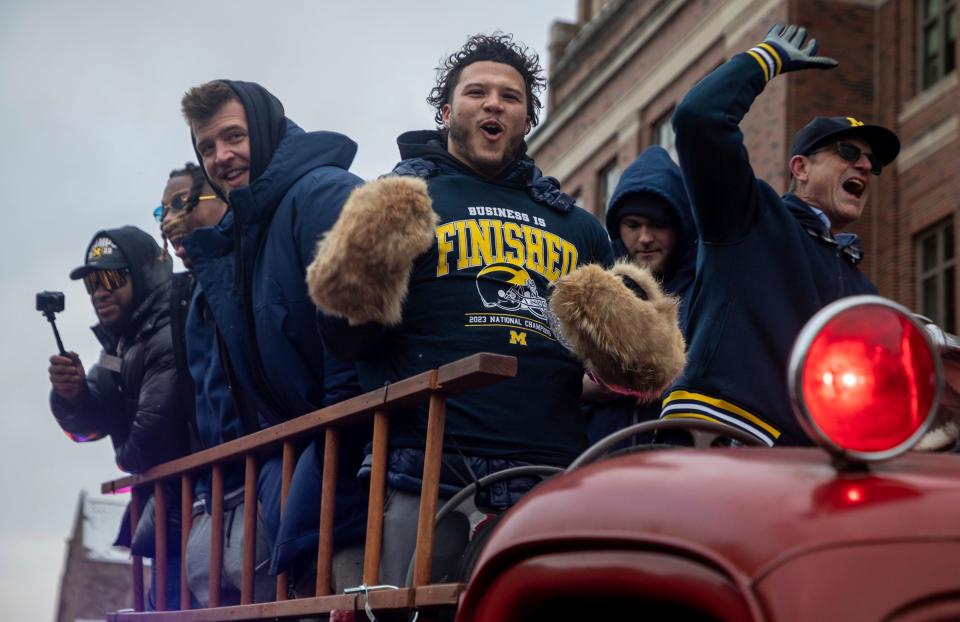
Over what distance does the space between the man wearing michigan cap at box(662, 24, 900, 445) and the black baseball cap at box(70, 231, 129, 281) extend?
2.89 m

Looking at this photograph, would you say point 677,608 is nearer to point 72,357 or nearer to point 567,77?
point 72,357

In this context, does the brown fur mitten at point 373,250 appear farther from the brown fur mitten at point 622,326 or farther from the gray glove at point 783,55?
the gray glove at point 783,55

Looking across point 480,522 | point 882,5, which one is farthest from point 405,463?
point 882,5

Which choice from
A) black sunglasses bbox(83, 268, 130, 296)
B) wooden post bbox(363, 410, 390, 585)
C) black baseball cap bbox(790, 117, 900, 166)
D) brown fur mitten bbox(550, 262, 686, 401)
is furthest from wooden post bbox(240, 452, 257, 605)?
black sunglasses bbox(83, 268, 130, 296)

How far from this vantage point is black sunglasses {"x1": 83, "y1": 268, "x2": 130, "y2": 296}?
578 cm

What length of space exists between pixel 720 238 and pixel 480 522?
95 cm

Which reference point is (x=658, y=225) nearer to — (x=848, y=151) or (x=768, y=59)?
(x=848, y=151)

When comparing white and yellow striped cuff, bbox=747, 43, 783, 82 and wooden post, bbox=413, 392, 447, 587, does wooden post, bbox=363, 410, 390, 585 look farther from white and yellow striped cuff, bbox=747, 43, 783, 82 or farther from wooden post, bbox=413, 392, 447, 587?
white and yellow striped cuff, bbox=747, 43, 783, 82

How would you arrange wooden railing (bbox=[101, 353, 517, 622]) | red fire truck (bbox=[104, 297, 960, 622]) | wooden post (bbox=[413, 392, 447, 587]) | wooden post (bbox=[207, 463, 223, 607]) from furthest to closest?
wooden post (bbox=[207, 463, 223, 607]) → wooden post (bbox=[413, 392, 447, 587]) → wooden railing (bbox=[101, 353, 517, 622]) → red fire truck (bbox=[104, 297, 960, 622])

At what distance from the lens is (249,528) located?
386 centimetres

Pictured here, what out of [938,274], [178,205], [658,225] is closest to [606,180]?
[938,274]

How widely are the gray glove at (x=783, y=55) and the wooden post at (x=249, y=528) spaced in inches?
66.4

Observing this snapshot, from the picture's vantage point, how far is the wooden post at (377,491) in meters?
3.21

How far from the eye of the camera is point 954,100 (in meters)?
21.0
